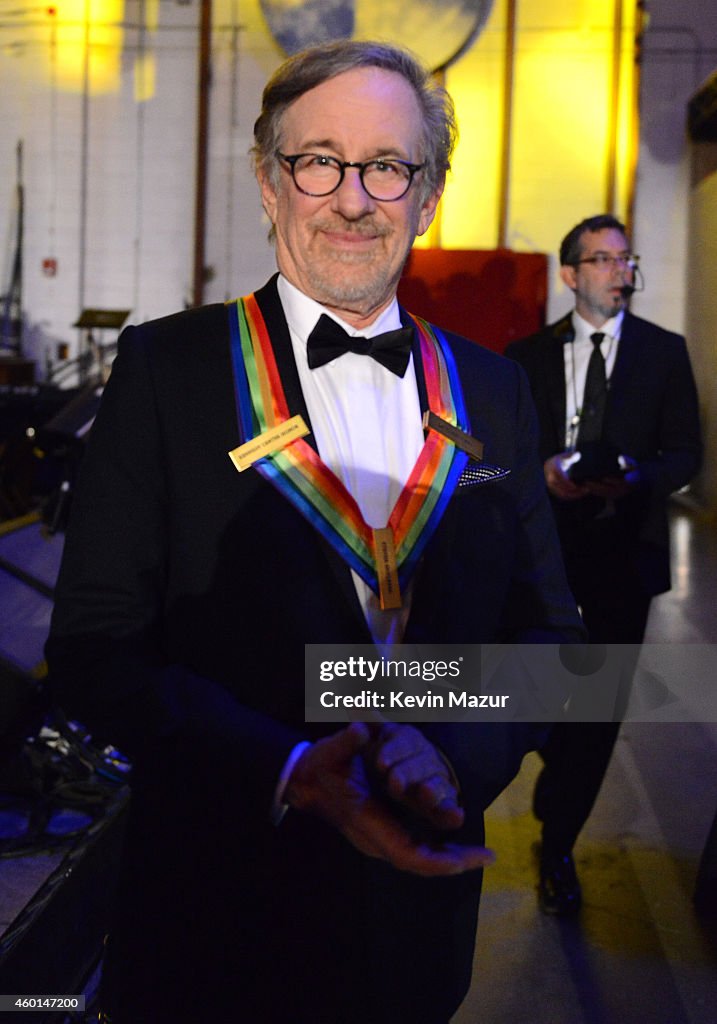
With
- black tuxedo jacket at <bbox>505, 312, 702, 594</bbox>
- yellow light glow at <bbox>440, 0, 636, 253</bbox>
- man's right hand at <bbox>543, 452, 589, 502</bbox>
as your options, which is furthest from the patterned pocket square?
yellow light glow at <bbox>440, 0, 636, 253</bbox>

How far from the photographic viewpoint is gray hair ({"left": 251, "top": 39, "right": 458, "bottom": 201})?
1.08 metres

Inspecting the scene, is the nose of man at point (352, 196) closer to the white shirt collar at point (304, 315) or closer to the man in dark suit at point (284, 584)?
the man in dark suit at point (284, 584)

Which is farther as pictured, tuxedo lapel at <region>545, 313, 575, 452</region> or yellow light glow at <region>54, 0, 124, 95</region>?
yellow light glow at <region>54, 0, 124, 95</region>

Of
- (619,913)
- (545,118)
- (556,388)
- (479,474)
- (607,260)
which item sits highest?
(545,118)

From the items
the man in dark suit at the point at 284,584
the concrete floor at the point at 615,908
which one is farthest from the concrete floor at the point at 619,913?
the man in dark suit at the point at 284,584

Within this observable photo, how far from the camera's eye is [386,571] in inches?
41.5

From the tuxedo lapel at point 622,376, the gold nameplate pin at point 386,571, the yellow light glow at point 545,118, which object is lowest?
the gold nameplate pin at point 386,571

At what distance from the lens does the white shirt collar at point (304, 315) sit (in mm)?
1154

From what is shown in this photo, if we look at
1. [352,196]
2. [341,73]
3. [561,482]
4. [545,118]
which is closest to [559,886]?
[561,482]

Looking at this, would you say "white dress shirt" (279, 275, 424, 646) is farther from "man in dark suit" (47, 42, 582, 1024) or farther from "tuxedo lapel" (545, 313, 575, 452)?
"tuxedo lapel" (545, 313, 575, 452)

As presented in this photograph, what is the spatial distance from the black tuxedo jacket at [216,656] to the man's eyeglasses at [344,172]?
0.66ft

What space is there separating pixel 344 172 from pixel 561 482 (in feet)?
4.77

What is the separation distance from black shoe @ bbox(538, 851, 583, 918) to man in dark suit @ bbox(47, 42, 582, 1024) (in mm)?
1493

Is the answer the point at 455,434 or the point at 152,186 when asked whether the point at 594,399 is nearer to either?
the point at 455,434
